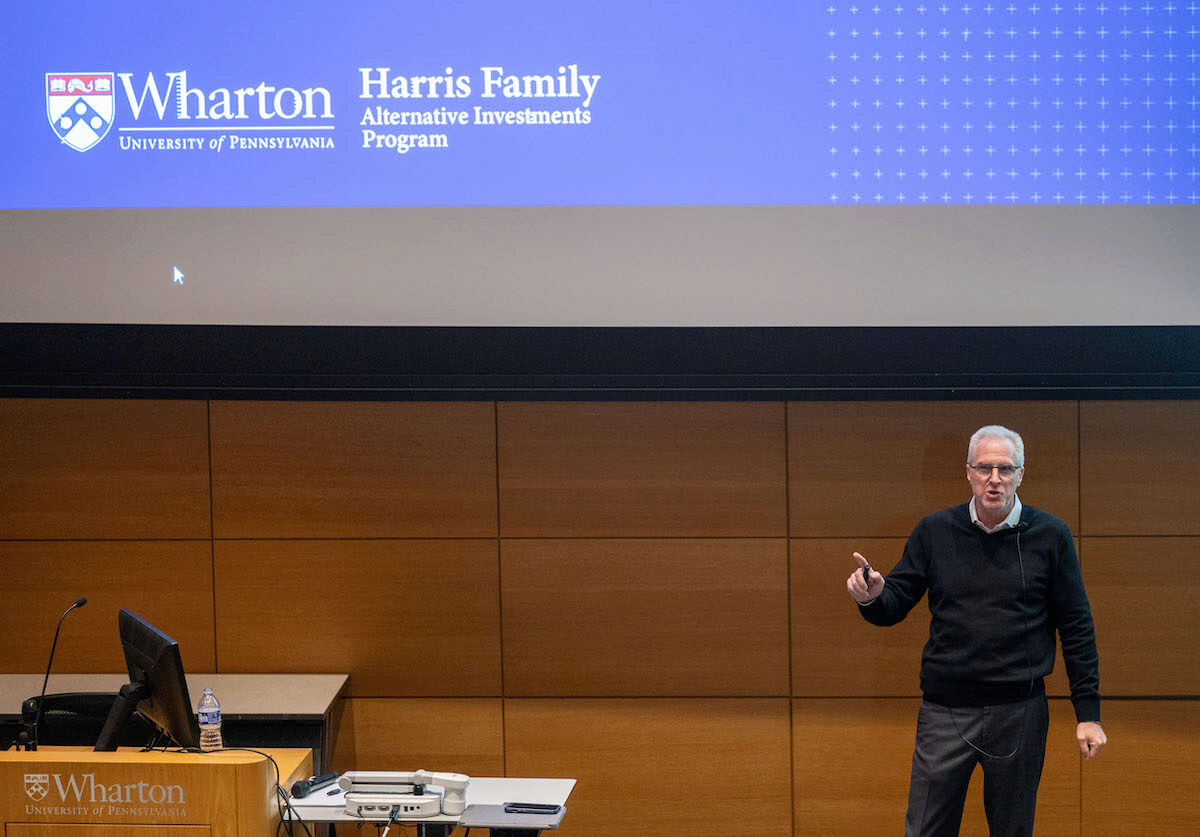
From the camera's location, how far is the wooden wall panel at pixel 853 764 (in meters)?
3.83

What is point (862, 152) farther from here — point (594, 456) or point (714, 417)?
point (594, 456)

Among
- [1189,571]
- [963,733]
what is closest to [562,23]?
[963,733]

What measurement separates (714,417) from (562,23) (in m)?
1.40

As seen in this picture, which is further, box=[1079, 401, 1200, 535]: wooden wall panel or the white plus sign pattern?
box=[1079, 401, 1200, 535]: wooden wall panel

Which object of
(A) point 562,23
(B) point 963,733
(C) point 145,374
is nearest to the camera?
(B) point 963,733

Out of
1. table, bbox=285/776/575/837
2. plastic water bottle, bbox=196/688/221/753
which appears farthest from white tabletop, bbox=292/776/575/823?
plastic water bottle, bbox=196/688/221/753

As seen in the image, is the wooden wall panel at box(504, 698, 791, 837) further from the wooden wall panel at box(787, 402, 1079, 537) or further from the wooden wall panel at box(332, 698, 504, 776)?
the wooden wall panel at box(787, 402, 1079, 537)

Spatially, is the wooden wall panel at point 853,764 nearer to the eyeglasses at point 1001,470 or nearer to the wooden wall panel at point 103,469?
the eyeglasses at point 1001,470

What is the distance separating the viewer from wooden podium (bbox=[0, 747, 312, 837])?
8.31ft

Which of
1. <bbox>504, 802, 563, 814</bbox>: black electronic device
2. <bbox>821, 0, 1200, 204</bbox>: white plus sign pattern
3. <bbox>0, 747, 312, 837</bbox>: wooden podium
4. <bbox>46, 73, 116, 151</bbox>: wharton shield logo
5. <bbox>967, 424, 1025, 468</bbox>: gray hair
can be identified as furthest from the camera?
<bbox>46, 73, 116, 151</bbox>: wharton shield logo

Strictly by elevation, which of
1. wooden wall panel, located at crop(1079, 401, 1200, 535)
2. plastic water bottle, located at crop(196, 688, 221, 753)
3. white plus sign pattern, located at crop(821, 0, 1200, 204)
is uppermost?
white plus sign pattern, located at crop(821, 0, 1200, 204)

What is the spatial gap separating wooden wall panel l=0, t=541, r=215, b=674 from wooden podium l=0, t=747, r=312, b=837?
1.28 m

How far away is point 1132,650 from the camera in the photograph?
3785 millimetres

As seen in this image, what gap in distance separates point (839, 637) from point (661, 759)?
A: 2.49 ft
